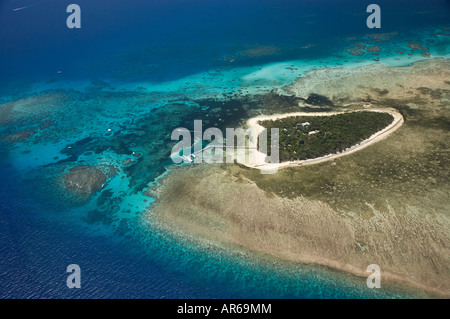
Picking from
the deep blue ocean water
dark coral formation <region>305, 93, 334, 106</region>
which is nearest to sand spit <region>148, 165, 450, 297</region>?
the deep blue ocean water

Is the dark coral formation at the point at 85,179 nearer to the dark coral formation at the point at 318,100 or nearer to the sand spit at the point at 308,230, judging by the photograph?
the sand spit at the point at 308,230

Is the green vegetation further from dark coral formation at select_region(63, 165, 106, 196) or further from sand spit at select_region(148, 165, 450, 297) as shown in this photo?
dark coral formation at select_region(63, 165, 106, 196)

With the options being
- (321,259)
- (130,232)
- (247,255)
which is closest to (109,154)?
(130,232)

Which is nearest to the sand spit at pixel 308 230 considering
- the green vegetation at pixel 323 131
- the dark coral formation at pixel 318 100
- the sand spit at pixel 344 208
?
the sand spit at pixel 344 208

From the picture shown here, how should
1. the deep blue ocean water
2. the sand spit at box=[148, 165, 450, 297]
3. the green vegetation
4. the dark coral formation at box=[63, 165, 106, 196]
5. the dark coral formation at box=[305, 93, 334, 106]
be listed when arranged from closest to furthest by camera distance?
the sand spit at box=[148, 165, 450, 297]
the deep blue ocean water
the dark coral formation at box=[63, 165, 106, 196]
the green vegetation
the dark coral formation at box=[305, 93, 334, 106]

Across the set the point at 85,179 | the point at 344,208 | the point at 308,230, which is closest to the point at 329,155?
the point at 344,208

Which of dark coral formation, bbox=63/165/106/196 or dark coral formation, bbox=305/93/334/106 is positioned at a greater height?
dark coral formation, bbox=305/93/334/106

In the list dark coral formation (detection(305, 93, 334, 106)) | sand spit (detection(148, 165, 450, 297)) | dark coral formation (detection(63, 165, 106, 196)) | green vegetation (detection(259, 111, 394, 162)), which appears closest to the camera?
sand spit (detection(148, 165, 450, 297))
